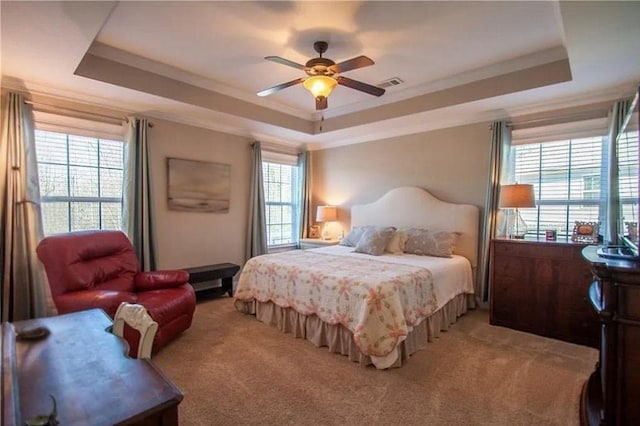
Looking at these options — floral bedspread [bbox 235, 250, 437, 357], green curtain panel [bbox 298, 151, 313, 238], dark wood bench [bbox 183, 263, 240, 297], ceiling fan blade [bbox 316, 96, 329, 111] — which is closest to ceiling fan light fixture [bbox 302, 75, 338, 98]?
ceiling fan blade [bbox 316, 96, 329, 111]

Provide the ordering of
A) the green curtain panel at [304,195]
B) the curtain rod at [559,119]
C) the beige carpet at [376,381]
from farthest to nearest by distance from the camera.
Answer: the green curtain panel at [304,195] → the curtain rod at [559,119] → the beige carpet at [376,381]

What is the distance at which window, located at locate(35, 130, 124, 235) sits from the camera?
3.43 meters

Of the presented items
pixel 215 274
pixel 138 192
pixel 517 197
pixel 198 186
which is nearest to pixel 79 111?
pixel 138 192

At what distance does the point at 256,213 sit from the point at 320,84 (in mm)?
2798

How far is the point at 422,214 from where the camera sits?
14.9ft

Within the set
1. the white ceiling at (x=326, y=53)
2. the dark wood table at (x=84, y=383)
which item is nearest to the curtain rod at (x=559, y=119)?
the white ceiling at (x=326, y=53)

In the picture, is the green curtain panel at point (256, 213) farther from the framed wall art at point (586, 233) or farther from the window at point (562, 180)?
the framed wall art at point (586, 233)

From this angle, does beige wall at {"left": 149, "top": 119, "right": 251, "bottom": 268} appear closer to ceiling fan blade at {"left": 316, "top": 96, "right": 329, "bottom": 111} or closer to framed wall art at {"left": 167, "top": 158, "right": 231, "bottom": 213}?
framed wall art at {"left": 167, "top": 158, "right": 231, "bottom": 213}

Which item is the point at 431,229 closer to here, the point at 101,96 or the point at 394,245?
the point at 394,245

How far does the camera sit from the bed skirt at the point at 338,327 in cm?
271

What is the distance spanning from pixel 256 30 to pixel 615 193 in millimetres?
3740

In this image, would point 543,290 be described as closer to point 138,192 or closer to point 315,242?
point 315,242

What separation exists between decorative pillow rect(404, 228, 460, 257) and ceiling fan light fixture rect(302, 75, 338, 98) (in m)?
2.26

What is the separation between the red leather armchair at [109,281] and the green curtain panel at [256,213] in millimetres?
1817
